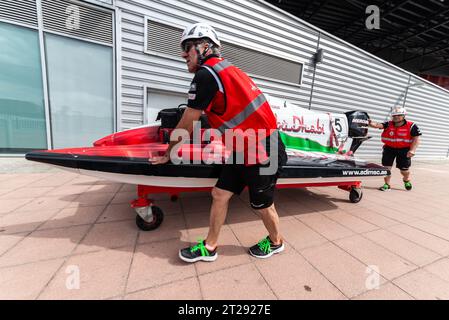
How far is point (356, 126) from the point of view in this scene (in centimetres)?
338

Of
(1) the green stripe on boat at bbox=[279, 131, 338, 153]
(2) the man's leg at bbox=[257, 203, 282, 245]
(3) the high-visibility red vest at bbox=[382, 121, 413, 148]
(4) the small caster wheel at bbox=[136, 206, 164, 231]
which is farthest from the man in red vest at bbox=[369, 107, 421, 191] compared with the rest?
(4) the small caster wheel at bbox=[136, 206, 164, 231]

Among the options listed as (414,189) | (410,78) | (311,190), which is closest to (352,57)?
(410,78)

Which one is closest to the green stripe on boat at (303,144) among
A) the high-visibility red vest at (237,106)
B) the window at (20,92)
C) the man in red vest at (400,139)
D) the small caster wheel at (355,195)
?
the small caster wheel at (355,195)

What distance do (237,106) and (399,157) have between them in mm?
4424

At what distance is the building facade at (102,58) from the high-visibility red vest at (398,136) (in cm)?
317

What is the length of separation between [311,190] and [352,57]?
600 cm

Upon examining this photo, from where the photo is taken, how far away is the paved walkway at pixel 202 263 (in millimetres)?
1248

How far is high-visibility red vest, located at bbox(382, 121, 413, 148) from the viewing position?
3838 millimetres

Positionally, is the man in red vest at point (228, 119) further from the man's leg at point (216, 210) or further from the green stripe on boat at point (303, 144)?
the green stripe on boat at point (303, 144)

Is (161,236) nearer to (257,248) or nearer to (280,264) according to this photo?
(257,248)

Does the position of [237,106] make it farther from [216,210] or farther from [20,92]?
[20,92]

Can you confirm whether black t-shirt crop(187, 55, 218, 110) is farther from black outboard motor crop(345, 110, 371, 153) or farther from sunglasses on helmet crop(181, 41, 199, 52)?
black outboard motor crop(345, 110, 371, 153)

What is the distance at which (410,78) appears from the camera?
8.39m
